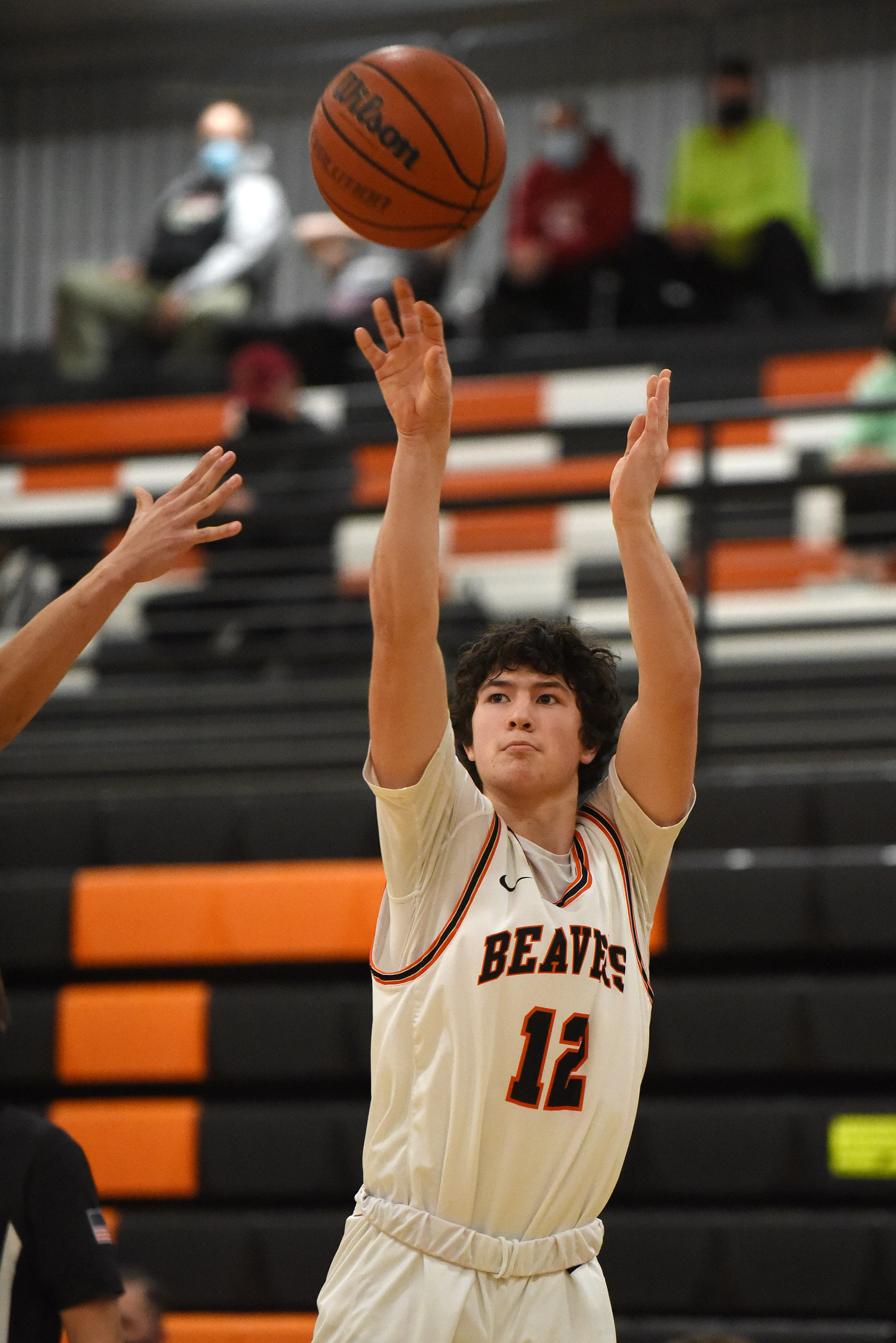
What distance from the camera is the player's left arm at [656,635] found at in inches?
100

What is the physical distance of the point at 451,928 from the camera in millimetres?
2469

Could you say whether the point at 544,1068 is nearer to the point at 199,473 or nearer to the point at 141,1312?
the point at 199,473

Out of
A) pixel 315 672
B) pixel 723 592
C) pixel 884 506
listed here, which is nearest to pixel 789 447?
pixel 723 592

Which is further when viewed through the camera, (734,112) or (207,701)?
(734,112)

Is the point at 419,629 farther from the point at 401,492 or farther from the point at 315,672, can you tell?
the point at 315,672

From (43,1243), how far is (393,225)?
1.94m

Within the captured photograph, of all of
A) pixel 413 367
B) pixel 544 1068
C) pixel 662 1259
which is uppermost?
pixel 413 367

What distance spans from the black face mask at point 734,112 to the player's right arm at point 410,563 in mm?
6366

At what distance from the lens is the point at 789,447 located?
24.6 feet

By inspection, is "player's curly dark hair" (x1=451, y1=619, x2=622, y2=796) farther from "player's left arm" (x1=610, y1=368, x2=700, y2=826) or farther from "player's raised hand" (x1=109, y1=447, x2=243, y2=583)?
"player's raised hand" (x1=109, y1=447, x2=243, y2=583)

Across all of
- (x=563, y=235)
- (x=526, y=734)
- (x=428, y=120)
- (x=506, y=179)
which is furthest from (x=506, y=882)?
(x=506, y=179)

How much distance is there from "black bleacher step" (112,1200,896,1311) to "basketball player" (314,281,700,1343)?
200 centimetres

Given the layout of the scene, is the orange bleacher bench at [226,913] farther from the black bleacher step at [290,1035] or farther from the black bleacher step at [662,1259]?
the black bleacher step at [662,1259]

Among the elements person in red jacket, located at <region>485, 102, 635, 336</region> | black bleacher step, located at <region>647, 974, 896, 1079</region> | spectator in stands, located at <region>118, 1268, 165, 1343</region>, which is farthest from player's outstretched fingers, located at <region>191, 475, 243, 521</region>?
person in red jacket, located at <region>485, 102, 635, 336</region>
